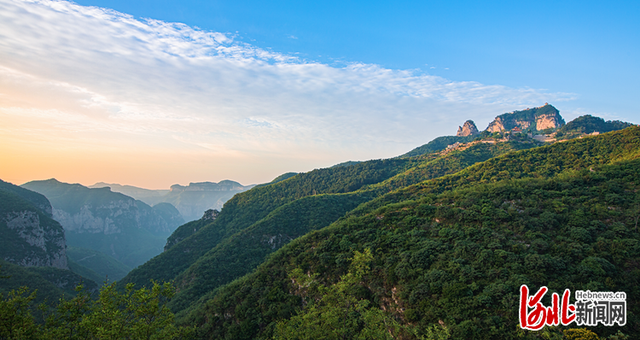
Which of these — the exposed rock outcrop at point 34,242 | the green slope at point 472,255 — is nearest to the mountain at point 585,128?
the green slope at point 472,255

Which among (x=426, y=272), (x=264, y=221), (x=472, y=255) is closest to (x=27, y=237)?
(x=264, y=221)

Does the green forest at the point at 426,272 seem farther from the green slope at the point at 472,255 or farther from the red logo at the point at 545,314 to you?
the red logo at the point at 545,314

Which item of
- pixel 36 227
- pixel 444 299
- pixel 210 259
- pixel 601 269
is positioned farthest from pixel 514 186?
pixel 36 227

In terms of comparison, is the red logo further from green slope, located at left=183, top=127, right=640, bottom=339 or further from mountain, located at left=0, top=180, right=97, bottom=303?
mountain, located at left=0, top=180, right=97, bottom=303

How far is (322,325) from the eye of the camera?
22.7 m

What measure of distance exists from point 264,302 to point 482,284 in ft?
106

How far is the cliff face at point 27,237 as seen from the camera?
118750 mm

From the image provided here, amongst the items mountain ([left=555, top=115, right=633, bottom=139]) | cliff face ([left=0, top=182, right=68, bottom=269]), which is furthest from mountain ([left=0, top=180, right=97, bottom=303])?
mountain ([left=555, top=115, right=633, bottom=139])

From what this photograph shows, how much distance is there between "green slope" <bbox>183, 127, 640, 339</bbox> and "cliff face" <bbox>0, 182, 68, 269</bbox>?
424 feet

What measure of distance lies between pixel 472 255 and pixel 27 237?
185 meters

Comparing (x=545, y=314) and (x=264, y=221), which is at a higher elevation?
(x=264, y=221)

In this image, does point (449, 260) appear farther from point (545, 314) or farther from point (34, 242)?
point (34, 242)

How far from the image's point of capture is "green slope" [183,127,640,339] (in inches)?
1176

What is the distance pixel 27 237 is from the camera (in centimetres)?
12888
